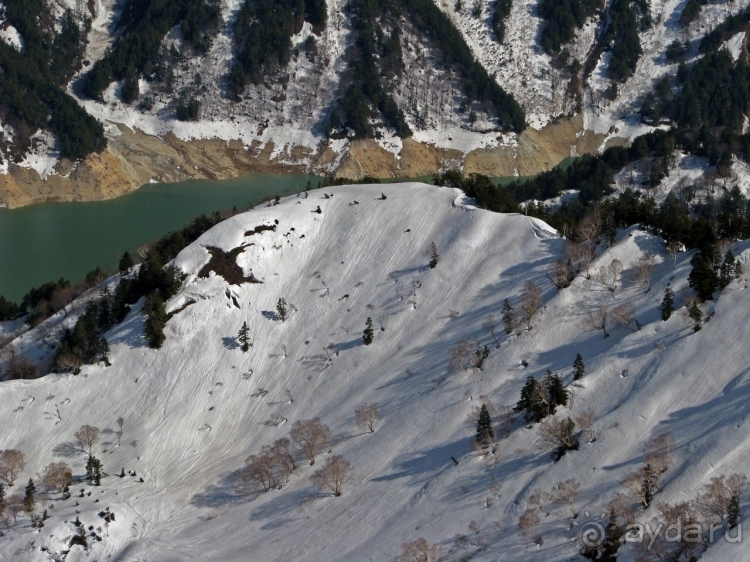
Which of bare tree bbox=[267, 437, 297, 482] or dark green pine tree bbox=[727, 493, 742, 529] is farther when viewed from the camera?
bare tree bbox=[267, 437, 297, 482]

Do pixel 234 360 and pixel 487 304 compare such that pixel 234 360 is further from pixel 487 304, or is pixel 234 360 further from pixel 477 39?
pixel 477 39

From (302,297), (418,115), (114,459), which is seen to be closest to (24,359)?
(114,459)

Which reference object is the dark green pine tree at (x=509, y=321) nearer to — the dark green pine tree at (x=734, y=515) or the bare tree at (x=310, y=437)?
the bare tree at (x=310, y=437)

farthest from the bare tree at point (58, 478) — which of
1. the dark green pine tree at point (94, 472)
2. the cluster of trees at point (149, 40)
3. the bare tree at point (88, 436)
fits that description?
the cluster of trees at point (149, 40)

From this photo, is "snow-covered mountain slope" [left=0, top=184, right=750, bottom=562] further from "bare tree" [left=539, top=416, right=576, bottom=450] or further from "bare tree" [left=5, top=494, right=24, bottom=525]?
"bare tree" [left=5, top=494, right=24, bottom=525]

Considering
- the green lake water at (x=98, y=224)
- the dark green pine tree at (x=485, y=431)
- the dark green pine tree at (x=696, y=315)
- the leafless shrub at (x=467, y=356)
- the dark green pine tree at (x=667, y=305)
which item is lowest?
the dark green pine tree at (x=485, y=431)

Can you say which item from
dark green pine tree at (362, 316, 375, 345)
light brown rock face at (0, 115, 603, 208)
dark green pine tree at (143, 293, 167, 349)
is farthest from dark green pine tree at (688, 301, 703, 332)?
light brown rock face at (0, 115, 603, 208)

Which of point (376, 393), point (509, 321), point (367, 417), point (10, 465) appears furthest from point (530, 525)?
point (10, 465)
